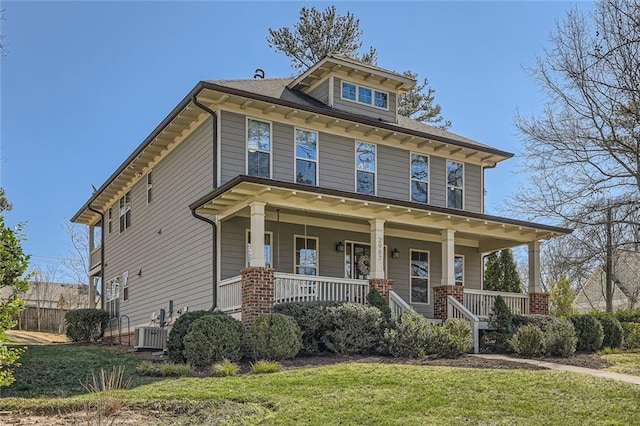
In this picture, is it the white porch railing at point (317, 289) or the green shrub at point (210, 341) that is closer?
the green shrub at point (210, 341)

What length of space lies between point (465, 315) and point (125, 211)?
12360mm

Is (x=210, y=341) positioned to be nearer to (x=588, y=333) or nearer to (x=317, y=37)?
(x=588, y=333)

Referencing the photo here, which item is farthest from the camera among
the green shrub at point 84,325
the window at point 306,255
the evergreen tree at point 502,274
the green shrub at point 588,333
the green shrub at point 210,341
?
the green shrub at point 84,325

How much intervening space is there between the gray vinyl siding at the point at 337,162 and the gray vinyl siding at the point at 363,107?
1.14 m

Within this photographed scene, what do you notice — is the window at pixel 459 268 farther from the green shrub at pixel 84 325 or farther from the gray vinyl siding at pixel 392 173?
the green shrub at pixel 84 325

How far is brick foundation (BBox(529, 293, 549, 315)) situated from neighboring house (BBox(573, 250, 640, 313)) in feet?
10.3

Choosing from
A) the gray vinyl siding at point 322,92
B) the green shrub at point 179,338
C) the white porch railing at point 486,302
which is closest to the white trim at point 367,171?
the gray vinyl siding at point 322,92

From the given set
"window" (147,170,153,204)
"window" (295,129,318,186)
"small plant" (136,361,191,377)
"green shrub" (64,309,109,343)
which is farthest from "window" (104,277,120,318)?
"small plant" (136,361,191,377)

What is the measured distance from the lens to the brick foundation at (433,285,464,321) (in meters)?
16.7

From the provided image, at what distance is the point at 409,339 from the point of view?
13195mm

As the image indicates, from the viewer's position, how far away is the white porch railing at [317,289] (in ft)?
47.4

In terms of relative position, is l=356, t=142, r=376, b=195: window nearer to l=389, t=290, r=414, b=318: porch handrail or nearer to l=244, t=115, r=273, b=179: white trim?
l=244, t=115, r=273, b=179: white trim

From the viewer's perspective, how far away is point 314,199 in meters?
14.5

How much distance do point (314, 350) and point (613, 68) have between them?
9.65 m
